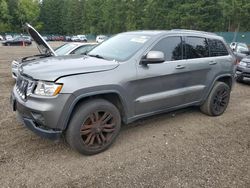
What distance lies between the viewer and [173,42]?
4.43m

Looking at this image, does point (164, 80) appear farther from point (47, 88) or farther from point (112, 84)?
point (47, 88)

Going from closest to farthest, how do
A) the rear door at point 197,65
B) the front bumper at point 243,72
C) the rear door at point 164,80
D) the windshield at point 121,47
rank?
1. the rear door at point 164,80
2. the windshield at point 121,47
3. the rear door at point 197,65
4. the front bumper at point 243,72

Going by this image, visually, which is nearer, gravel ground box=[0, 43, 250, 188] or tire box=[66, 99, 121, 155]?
gravel ground box=[0, 43, 250, 188]

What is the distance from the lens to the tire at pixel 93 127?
3342 mm

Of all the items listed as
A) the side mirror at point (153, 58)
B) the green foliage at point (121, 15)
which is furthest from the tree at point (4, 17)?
the side mirror at point (153, 58)

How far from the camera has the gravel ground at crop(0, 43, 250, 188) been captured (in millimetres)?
3064

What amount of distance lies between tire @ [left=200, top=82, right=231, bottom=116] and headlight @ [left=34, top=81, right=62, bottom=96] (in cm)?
329

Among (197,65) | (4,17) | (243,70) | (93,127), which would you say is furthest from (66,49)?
(4,17)

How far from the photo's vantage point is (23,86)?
3486mm

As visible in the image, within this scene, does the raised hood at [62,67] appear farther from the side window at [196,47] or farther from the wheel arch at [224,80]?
the wheel arch at [224,80]

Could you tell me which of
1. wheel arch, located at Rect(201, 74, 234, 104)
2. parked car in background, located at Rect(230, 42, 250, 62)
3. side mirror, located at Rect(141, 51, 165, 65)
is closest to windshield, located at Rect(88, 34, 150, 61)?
side mirror, located at Rect(141, 51, 165, 65)

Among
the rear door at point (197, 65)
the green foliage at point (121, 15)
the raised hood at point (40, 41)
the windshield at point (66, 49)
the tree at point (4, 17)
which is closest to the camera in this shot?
the rear door at point (197, 65)

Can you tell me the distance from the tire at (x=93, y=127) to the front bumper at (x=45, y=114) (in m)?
0.22

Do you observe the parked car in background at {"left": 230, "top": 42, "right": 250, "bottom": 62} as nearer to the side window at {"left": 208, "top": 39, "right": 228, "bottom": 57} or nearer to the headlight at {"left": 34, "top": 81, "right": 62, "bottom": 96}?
the side window at {"left": 208, "top": 39, "right": 228, "bottom": 57}
